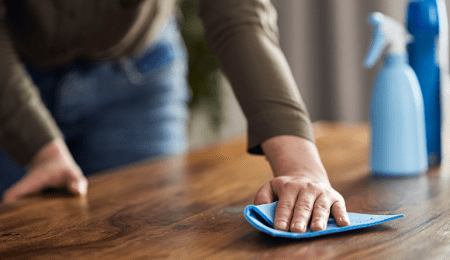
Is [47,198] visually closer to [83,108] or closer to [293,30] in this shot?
[83,108]

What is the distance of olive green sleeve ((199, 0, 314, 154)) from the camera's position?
0.65 metres

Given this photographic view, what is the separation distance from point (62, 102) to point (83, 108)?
0.05 m

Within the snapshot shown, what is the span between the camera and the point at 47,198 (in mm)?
745

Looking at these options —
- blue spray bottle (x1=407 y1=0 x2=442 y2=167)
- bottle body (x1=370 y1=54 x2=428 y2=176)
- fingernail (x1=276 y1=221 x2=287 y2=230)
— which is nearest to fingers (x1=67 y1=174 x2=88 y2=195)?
fingernail (x1=276 y1=221 x2=287 y2=230)

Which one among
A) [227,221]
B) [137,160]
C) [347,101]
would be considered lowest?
[347,101]

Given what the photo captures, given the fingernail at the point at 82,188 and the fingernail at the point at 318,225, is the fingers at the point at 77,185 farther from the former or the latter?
the fingernail at the point at 318,225

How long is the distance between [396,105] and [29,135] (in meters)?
0.71

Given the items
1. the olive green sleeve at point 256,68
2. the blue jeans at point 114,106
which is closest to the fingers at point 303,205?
the olive green sleeve at point 256,68

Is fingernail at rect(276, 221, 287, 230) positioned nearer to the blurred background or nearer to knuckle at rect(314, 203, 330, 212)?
knuckle at rect(314, 203, 330, 212)

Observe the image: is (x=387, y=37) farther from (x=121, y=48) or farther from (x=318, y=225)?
(x=121, y=48)

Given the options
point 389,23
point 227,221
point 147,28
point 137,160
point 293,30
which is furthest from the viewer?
point 293,30

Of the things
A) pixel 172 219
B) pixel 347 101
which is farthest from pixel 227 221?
pixel 347 101

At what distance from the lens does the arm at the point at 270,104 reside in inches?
20.5

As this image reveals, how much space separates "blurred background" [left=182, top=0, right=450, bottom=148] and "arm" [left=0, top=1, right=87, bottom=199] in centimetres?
180
